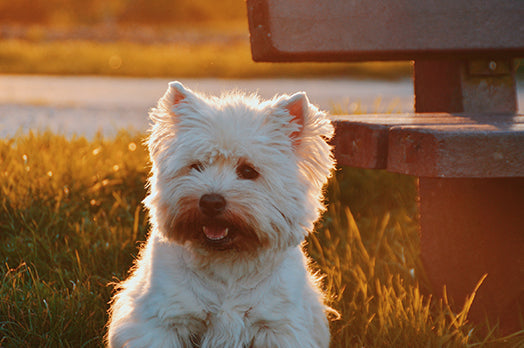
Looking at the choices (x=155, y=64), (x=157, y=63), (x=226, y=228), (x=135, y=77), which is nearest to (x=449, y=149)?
(x=226, y=228)

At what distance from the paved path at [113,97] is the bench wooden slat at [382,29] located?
2575 mm

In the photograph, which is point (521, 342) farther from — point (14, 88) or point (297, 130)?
point (14, 88)

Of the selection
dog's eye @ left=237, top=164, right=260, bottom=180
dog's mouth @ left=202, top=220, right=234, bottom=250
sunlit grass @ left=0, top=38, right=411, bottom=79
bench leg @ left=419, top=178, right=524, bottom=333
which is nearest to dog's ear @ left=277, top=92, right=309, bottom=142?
dog's eye @ left=237, top=164, right=260, bottom=180

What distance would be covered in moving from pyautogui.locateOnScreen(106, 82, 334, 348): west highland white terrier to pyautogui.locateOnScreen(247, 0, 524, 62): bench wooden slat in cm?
72

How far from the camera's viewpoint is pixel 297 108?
9.69 ft

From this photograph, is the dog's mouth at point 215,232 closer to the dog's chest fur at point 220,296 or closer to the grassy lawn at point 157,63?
the dog's chest fur at point 220,296

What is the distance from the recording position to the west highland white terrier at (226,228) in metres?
2.75

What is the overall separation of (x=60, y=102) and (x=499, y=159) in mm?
8612

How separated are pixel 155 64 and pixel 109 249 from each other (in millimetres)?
12499

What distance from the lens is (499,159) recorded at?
2.79 metres

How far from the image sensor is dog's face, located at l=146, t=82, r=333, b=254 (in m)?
2.71

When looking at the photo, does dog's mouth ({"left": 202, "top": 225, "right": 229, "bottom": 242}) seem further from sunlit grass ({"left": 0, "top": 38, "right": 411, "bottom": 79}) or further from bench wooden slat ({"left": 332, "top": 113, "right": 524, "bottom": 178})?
sunlit grass ({"left": 0, "top": 38, "right": 411, "bottom": 79})

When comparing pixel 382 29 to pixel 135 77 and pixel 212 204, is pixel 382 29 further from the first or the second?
pixel 135 77

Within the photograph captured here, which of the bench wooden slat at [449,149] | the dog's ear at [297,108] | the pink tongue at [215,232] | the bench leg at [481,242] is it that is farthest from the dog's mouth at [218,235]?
the bench leg at [481,242]
